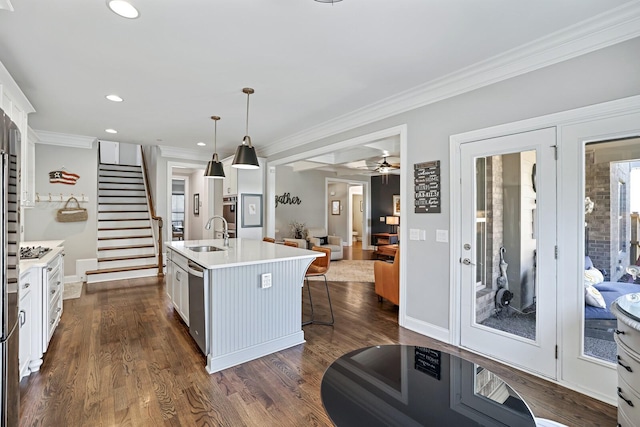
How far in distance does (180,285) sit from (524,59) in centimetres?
391

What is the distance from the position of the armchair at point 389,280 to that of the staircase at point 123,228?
14.7 ft

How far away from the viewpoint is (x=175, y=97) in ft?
11.7

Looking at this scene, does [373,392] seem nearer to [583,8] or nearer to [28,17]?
[583,8]

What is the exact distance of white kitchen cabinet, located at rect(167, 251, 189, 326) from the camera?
321cm

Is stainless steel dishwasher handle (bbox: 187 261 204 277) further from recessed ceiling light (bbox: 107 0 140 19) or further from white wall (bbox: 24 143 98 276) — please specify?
white wall (bbox: 24 143 98 276)

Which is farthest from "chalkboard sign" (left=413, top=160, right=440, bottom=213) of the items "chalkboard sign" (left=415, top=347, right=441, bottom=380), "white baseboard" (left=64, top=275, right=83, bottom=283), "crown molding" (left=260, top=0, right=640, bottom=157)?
"white baseboard" (left=64, top=275, right=83, bottom=283)

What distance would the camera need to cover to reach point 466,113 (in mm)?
2918

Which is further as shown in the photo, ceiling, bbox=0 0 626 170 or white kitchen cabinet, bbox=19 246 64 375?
white kitchen cabinet, bbox=19 246 64 375

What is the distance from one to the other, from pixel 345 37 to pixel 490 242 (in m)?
2.16

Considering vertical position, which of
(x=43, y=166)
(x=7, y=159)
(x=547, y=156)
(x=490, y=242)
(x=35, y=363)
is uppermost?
(x=43, y=166)

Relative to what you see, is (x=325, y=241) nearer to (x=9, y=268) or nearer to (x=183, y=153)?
(x=183, y=153)

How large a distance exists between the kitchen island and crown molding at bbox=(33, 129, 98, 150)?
392cm

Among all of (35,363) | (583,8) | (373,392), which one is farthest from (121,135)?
(583,8)

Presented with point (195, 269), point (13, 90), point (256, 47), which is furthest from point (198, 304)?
point (13, 90)
